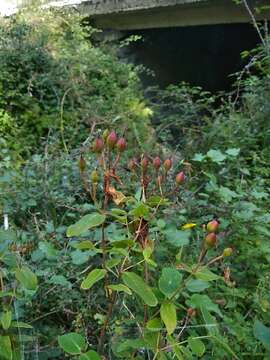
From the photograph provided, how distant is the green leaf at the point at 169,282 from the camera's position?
57.6 inches

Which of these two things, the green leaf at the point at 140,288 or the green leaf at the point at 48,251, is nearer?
the green leaf at the point at 140,288

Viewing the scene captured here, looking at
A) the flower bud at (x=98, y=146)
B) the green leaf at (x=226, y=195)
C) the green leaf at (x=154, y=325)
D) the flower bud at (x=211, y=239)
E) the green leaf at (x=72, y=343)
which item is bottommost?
the green leaf at (x=226, y=195)

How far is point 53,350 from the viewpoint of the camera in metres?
2.02

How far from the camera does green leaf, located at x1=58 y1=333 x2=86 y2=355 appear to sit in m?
1.44


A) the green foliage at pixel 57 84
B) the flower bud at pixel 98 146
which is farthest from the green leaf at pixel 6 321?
the green foliage at pixel 57 84

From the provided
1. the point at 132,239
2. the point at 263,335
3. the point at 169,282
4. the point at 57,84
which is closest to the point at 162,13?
the point at 57,84

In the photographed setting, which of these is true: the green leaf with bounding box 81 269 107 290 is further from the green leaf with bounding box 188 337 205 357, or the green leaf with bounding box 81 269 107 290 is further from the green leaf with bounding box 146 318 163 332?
the green leaf with bounding box 188 337 205 357

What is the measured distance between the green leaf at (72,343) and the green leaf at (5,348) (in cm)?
16

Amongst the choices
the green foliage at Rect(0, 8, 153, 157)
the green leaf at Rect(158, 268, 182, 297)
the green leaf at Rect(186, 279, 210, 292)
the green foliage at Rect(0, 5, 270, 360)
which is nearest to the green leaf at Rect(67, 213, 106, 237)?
the green foliage at Rect(0, 5, 270, 360)

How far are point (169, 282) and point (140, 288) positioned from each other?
9 centimetres

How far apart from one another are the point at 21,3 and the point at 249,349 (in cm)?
737

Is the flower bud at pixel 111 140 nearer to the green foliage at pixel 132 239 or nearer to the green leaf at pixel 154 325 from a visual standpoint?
the green foliage at pixel 132 239

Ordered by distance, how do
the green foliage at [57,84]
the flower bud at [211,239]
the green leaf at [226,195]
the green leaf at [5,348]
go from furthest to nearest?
the green foliage at [57,84]
the green leaf at [226,195]
the green leaf at [5,348]
the flower bud at [211,239]

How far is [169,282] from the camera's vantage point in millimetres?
1475
